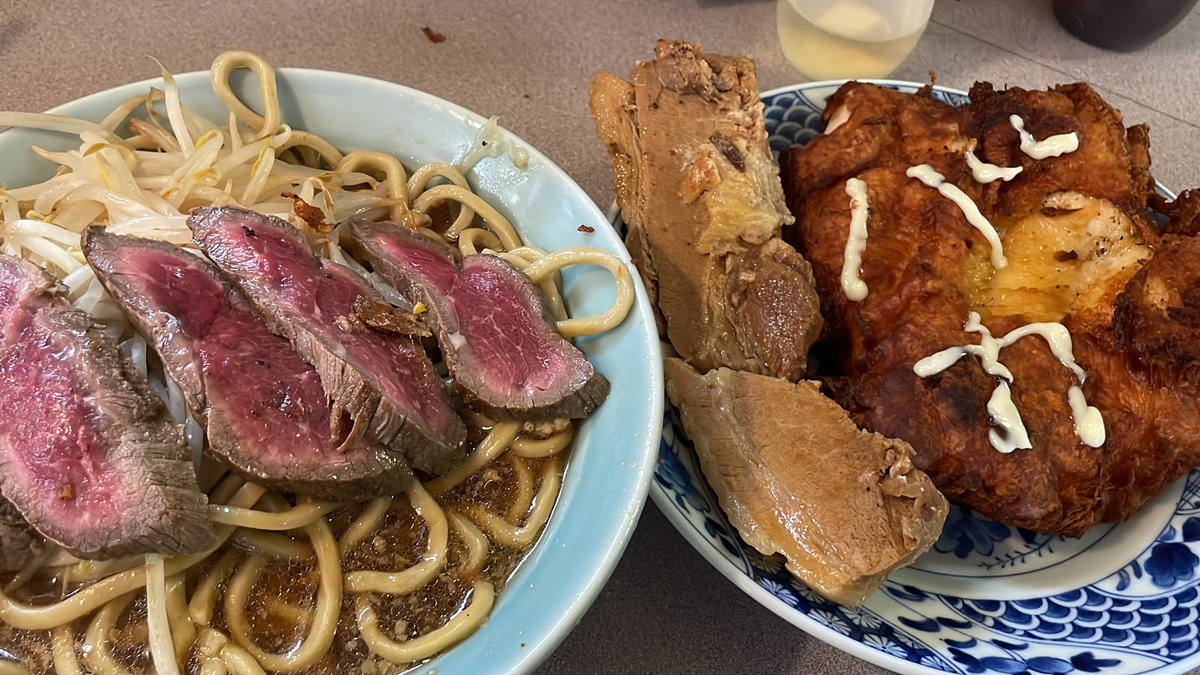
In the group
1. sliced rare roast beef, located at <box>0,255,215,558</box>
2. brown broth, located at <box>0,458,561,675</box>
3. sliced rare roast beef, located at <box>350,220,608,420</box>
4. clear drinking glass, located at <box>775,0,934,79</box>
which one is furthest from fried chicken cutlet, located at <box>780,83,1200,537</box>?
sliced rare roast beef, located at <box>0,255,215,558</box>

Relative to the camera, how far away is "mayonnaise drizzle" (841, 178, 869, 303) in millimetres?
1825

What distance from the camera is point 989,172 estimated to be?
6.27 feet

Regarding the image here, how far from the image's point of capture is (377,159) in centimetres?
170

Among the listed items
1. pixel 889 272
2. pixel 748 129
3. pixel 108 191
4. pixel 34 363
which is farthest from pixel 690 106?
pixel 34 363

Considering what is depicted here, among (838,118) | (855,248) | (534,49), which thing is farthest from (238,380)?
(534,49)

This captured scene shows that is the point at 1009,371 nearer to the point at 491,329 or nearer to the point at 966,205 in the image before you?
the point at 966,205

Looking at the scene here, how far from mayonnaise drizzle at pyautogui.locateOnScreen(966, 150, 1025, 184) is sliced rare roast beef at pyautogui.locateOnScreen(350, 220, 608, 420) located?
118cm

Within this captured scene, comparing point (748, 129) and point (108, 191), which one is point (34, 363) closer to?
point (108, 191)

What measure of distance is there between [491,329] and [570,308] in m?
Answer: 0.23

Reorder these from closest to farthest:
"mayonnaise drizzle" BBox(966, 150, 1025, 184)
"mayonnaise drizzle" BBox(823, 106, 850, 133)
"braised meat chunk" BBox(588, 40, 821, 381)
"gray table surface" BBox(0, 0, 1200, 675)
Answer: "braised meat chunk" BBox(588, 40, 821, 381) < "mayonnaise drizzle" BBox(966, 150, 1025, 184) < "mayonnaise drizzle" BBox(823, 106, 850, 133) < "gray table surface" BBox(0, 0, 1200, 675)

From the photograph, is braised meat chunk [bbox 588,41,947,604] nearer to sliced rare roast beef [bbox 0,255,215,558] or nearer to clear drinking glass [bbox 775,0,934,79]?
clear drinking glass [bbox 775,0,934,79]

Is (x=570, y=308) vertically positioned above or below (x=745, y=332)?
above

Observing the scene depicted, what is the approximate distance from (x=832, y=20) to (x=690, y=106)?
999 mm

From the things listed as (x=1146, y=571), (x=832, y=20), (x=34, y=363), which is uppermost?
(x=34, y=363)
